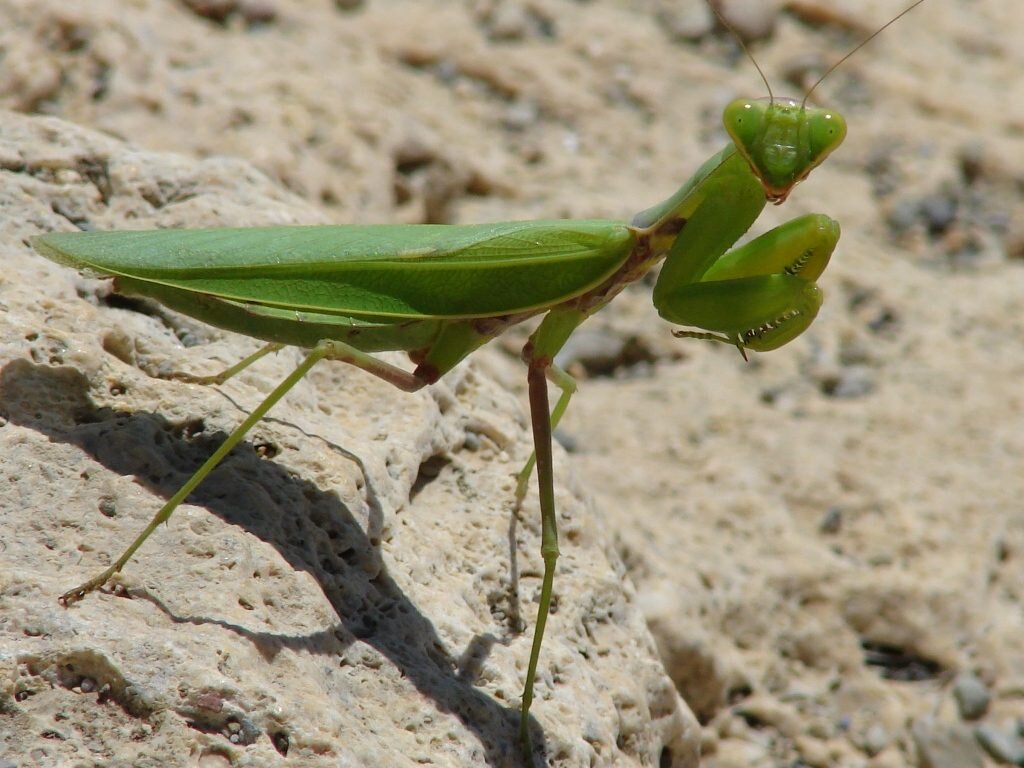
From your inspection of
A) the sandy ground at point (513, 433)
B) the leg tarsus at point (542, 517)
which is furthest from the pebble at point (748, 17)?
the leg tarsus at point (542, 517)

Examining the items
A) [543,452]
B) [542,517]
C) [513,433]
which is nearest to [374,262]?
[543,452]

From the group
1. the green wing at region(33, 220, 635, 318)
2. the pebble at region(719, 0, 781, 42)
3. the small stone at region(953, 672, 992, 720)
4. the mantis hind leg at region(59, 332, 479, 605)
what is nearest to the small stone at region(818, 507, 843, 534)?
the small stone at region(953, 672, 992, 720)

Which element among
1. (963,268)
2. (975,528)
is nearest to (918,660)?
(975,528)

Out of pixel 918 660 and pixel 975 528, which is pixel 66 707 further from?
pixel 975 528

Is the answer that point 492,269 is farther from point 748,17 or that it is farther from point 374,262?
point 748,17

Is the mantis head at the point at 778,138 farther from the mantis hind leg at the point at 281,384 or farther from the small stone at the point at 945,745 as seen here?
the small stone at the point at 945,745

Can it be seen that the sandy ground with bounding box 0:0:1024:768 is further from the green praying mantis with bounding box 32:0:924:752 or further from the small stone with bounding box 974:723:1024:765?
the green praying mantis with bounding box 32:0:924:752

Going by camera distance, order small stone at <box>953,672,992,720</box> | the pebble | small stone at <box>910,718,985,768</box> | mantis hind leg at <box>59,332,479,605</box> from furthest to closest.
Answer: the pebble
small stone at <box>953,672,992,720</box>
small stone at <box>910,718,985,768</box>
mantis hind leg at <box>59,332,479,605</box>
